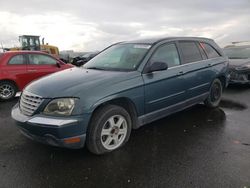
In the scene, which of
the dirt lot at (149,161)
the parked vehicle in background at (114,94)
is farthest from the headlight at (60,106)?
the dirt lot at (149,161)

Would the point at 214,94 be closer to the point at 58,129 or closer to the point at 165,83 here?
the point at 165,83

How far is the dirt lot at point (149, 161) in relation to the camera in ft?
9.67

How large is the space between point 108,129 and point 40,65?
16.7ft

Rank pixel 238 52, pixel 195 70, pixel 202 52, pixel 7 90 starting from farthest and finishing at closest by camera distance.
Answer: pixel 238 52
pixel 7 90
pixel 202 52
pixel 195 70

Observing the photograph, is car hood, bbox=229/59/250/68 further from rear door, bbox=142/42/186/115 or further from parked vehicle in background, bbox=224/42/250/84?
rear door, bbox=142/42/186/115

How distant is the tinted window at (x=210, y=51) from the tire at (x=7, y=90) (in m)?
5.50

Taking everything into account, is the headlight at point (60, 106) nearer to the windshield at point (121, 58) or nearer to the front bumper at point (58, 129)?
the front bumper at point (58, 129)

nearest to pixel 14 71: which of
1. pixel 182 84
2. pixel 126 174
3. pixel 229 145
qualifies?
pixel 182 84

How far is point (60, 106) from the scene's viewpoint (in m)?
3.24

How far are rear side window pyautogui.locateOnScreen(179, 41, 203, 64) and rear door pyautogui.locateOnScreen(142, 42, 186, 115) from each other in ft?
0.75

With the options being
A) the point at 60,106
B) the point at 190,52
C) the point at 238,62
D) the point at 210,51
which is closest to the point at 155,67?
the point at 190,52

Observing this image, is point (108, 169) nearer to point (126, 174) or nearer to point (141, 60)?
point (126, 174)

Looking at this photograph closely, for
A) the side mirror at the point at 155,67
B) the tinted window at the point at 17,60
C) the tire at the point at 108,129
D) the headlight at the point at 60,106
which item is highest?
the tinted window at the point at 17,60

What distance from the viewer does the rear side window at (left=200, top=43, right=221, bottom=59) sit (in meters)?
5.62
